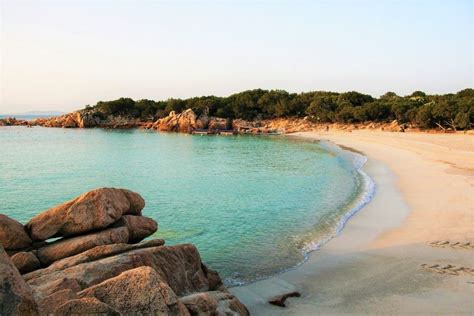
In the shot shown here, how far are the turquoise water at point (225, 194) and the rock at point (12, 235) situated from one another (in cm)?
562

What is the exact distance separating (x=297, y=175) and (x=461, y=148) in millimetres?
22489

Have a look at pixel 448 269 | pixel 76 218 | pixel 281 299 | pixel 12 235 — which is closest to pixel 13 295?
pixel 76 218

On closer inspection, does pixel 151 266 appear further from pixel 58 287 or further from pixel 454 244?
pixel 454 244

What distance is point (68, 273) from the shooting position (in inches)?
332

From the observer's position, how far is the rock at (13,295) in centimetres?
469

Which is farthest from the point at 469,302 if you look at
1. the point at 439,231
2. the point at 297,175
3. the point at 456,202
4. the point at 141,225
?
the point at 297,175

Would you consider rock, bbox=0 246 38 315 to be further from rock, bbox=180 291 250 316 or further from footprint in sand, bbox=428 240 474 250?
footprint in sand, bbox=428 240 474 250

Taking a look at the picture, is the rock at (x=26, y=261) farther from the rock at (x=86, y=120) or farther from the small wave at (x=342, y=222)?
the rock at (x=86, y=120)

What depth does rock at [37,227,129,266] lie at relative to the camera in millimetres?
10445

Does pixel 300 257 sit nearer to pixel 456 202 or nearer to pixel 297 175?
pixel 456 202

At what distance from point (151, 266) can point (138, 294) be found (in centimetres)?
294

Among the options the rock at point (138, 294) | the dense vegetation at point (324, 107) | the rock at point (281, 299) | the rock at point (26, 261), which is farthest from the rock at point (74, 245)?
the dense vegetation at point (324, 107)

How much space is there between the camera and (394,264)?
12.8 m

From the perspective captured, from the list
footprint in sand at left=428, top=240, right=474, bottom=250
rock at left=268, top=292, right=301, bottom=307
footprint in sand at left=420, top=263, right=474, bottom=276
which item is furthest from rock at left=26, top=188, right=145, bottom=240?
footprint in sand at left=428, top=240, right=474, bottom=250
